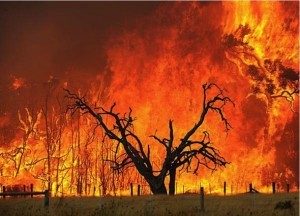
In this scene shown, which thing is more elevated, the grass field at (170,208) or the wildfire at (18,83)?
the wildfire at (18,83)

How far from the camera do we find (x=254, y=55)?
61188 mm

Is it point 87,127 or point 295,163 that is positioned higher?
point 87,127

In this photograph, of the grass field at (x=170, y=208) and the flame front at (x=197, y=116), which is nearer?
the grass field at (x=170, y=208)

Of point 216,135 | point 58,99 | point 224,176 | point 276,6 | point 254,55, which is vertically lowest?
point 224,176

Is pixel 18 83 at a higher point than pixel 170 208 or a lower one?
higher

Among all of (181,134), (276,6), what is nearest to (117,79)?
(181,134)

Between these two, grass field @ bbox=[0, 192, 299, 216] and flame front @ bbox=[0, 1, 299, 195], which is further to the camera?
flame front @ bbox=[0, 1, 299, 195]

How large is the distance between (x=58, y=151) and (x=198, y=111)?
1631 cm

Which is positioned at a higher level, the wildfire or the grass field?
the wildfire

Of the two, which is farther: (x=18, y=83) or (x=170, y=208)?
(x=18, y=83)

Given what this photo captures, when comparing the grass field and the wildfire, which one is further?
the wildfire

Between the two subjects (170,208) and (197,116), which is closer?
(170,208)

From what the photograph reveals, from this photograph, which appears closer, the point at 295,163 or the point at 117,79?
the point at 295,163

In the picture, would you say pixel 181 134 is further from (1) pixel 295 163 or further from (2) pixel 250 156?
(1) pixel 295 163
